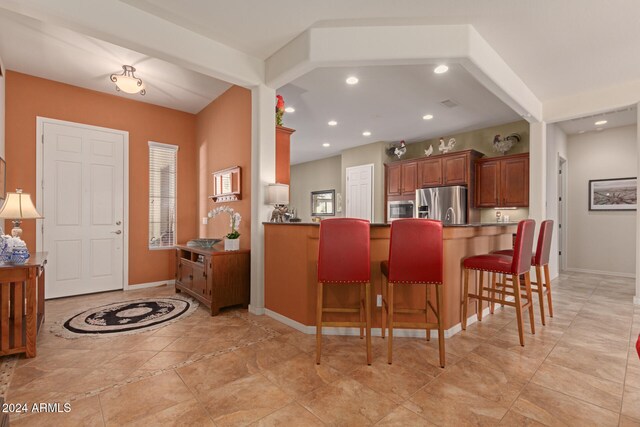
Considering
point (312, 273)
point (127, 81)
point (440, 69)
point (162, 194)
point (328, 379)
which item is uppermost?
point (440, 69)

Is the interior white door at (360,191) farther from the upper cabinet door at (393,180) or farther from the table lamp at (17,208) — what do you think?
the table lamp at (17,208)

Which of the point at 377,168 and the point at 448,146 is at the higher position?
the point at 448,146

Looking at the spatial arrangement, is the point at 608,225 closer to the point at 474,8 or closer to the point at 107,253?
the point at 474,8

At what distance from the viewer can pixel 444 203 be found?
5.74 m

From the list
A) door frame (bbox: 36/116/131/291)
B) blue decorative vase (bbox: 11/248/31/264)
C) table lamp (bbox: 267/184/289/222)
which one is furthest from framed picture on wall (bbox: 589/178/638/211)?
blue decorative vase (bbox: 11/248/31/264)

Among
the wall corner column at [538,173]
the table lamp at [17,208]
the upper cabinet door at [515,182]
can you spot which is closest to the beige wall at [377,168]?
the upper cabinet door at [515,182]

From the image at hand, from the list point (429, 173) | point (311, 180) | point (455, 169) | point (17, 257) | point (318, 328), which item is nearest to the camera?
point (318, 328)

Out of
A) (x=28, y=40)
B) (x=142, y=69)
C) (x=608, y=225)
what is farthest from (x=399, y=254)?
(x=608, y=225)

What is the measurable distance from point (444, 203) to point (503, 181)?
3.36ft

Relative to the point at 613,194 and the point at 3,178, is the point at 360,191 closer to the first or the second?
the point at 613,194

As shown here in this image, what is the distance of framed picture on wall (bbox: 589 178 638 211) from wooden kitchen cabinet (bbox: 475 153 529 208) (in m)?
1.92

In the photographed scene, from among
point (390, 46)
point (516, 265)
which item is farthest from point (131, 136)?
point (516, 265)

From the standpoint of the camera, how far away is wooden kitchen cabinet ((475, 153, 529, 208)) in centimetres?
510

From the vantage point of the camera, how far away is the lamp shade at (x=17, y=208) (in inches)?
104
